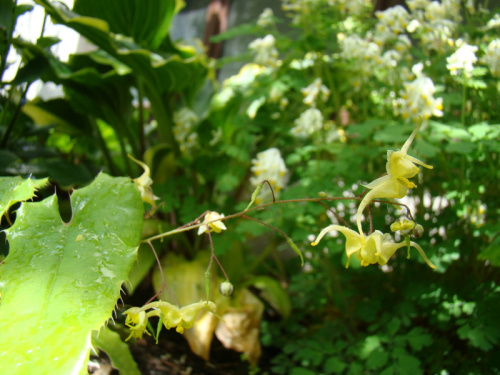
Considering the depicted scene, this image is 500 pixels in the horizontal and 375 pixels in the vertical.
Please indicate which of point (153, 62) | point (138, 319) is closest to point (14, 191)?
point (138, 319)

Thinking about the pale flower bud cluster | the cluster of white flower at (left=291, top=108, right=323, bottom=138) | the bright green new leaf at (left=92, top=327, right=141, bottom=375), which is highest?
the pale flower bud cluster

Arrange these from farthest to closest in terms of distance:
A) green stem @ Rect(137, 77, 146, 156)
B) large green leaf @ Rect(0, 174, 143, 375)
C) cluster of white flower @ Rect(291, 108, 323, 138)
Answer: green stem @ Rect(137, 77, 146, 156) < cluster of white flower @ Rect(291, 108, 323, 138) < large green leaf @ Rect(0, 174, 143, 375)

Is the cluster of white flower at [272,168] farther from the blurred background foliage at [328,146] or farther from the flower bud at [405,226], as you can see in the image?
the flower bud at [405,226]

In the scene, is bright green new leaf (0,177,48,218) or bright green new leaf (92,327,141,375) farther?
bright green new leaf (92,327,141,375)

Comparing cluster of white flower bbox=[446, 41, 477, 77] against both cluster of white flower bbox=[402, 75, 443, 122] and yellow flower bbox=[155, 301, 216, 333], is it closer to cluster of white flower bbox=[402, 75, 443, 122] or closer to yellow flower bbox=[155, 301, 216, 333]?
cluster of white flower bbox=[402, 75, 443, 122]

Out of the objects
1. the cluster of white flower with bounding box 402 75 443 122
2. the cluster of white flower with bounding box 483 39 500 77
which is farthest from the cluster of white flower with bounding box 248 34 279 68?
the cluster of white flower with bounding box 483 39 500 77

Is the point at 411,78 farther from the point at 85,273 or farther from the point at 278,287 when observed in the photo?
the point at 85,273

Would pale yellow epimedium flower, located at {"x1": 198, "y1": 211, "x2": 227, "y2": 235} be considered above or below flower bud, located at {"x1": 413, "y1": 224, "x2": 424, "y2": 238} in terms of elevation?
below

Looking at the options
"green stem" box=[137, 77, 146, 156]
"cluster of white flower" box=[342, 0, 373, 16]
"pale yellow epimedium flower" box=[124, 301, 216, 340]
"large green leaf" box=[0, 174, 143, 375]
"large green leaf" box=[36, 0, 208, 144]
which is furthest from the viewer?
"green stem" box=[137, 77, 146, 156]
